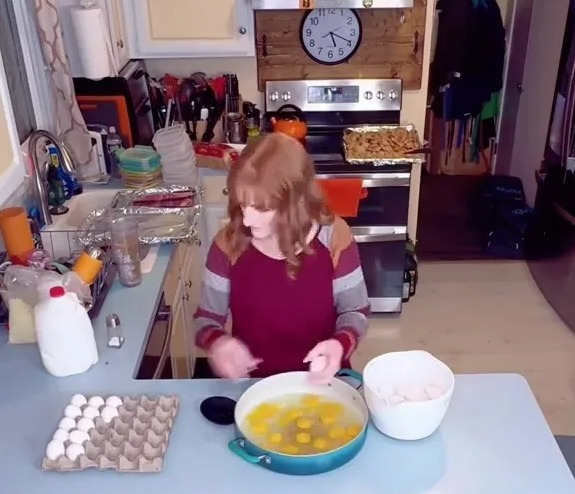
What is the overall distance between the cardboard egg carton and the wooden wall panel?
2200 mm

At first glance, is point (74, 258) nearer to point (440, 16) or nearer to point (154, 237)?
point (154, 237)

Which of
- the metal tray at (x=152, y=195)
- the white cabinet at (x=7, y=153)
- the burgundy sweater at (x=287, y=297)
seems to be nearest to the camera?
the burgundy sweater at (x=287, y=297)

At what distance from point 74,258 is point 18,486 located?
0.84 meters

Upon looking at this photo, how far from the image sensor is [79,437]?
1311mm

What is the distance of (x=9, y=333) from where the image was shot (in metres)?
1.72

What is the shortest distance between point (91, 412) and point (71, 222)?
3.73 feet

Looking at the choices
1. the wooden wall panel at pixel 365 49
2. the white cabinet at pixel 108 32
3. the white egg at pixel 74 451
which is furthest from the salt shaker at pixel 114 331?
the wooden wall panel at pixel 365 49

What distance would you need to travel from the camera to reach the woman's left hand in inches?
55.2

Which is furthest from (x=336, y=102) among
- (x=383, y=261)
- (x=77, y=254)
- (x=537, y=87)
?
(x=77, y=254)

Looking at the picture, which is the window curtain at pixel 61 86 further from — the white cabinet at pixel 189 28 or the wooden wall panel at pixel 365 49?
the wooden wall panel at pixel 365 49

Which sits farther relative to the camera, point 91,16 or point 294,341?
point 91,16

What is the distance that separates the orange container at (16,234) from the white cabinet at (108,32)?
86 centimetres

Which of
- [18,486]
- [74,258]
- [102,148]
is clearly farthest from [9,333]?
[102,148]

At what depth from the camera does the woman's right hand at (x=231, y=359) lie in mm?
1476
